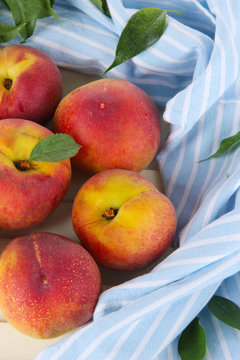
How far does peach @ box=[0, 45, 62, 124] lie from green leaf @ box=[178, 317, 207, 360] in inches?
13.0

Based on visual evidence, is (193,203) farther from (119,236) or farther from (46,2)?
(46,2)

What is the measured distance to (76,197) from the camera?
0.54 metres

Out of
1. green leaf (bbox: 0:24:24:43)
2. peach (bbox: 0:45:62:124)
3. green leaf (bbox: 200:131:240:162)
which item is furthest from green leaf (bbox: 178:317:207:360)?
green leaf (bbox: 0:24:24:43)

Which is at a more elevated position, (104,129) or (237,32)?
(237,32)

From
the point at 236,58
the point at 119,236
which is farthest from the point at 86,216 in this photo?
the point at 236,58

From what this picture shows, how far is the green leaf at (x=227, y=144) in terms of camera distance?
1.82 feet

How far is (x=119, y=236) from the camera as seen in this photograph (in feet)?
1.62

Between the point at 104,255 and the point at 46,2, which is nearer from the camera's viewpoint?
the point at 104,255

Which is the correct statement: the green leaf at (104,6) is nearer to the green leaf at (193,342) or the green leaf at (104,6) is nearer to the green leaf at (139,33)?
the green leaf at (139,33)

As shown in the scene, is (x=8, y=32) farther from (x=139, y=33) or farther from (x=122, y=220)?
(x=122, y=220)

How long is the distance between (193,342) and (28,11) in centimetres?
48

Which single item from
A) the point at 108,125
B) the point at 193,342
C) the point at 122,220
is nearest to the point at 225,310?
the point at 193,342

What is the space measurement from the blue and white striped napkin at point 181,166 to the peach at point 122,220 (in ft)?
0.11

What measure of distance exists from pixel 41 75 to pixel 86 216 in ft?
0.66
